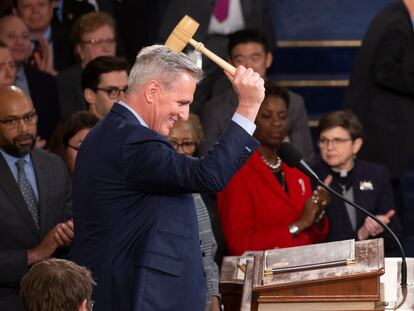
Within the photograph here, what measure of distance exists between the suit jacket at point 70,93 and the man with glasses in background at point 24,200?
1431 millimetres

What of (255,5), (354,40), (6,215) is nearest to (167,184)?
(6,215)

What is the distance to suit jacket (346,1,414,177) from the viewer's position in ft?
24.0

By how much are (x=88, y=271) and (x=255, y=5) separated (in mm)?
4470

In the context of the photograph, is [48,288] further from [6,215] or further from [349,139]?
[349,139]

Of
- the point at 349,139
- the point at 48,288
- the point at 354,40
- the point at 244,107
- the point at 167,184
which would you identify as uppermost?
the point at 354,40

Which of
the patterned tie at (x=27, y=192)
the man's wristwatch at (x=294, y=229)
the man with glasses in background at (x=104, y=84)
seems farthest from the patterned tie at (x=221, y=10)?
the patterned tie at (x=27, y=192)

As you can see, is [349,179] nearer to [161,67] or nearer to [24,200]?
[24,200]

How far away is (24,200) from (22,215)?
3.0 inches

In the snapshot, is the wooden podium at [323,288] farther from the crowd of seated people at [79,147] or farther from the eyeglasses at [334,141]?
the eyeglasses at [334,141]

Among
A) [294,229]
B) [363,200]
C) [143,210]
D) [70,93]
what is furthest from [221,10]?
[143,210]

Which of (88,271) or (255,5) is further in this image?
(255,5)

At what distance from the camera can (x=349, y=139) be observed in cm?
652

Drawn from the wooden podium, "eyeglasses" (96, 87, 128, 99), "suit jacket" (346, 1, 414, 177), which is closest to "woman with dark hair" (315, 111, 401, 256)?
"suit jacket" (346, 1, 414, 177)

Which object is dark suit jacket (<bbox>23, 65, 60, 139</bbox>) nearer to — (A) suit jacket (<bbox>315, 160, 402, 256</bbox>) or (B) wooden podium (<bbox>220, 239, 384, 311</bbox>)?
(A) suit jacket (<bbox>315, 160, 402, 256</bbox>)
